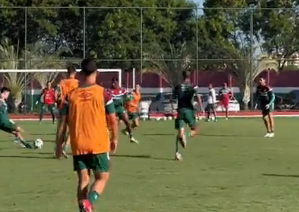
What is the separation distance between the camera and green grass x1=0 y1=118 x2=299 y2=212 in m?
11.2

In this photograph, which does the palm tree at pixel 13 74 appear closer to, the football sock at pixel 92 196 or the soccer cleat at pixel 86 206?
the football sock at pixel 92 196

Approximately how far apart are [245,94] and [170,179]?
39.0 metres

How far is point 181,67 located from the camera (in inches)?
2109

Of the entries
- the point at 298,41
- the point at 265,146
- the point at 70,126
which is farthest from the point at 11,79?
the point at 70,126

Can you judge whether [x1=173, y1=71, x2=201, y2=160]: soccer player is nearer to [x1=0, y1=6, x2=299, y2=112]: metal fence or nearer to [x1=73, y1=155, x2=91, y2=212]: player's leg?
[x1=73, y1=155, x2=91, y2=212]: player's leg

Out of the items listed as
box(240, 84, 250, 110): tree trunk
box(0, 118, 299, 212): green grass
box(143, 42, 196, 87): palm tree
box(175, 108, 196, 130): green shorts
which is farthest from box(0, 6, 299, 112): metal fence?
box(175, 108, 196, 130): green shorts

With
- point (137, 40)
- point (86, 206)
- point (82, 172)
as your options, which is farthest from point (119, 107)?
point (137, 40)

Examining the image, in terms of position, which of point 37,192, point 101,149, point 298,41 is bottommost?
point 37,192

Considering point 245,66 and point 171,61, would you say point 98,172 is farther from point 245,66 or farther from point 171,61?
point 171,61

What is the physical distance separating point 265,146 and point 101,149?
12649 mm

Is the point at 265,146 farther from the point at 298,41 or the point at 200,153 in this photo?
the point at 298,41

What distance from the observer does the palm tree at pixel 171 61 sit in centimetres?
5397

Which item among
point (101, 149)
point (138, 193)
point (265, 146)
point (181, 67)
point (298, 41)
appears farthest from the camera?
point (298, 41)

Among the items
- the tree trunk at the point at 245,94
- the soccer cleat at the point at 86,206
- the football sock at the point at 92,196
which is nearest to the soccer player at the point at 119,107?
the football sock at the point at 92,196
